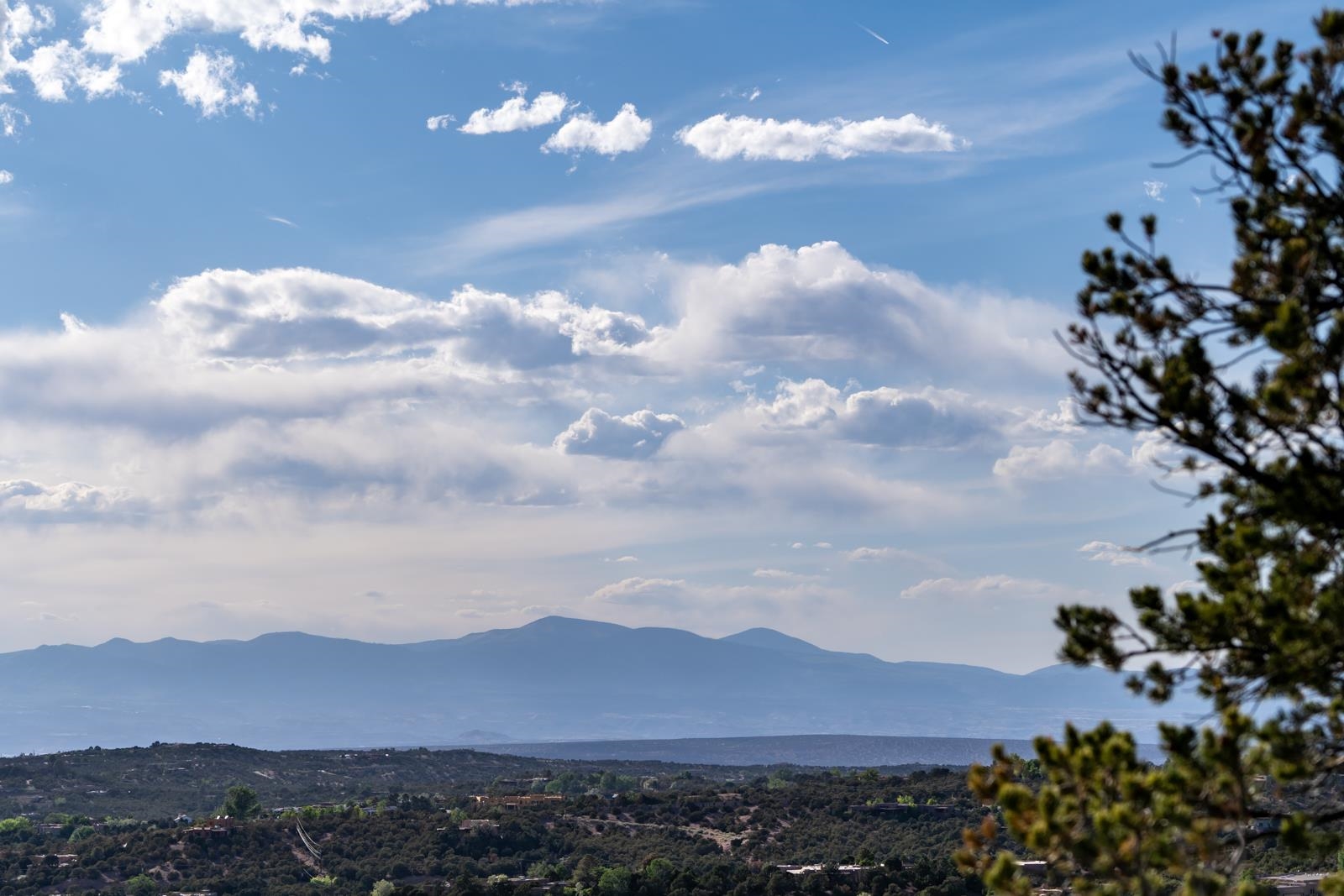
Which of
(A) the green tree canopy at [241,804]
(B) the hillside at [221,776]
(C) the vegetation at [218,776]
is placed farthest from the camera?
(B) the hillside at [221,776]

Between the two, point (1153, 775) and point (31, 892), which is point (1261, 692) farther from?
point (31, 892)

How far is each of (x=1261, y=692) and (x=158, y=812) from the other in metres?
101

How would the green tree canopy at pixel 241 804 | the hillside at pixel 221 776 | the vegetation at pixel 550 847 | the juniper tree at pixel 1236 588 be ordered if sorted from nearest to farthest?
the juniper tree at pixel 1236 588
the vegetation at pixel 550 847
the green tree canopy at pixel 241 804
the hillside at pixel 221 776

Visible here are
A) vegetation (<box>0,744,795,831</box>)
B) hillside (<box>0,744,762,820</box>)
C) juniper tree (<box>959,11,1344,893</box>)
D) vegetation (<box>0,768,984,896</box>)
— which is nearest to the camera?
juniper tree (<box>959,11,1344,893</box>)

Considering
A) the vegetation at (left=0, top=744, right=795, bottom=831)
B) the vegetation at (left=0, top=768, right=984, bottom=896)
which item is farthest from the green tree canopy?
the vegetation at (left=0, top=744, right=795, bottom=831)

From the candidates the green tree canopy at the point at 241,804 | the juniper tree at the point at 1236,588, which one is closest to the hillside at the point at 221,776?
the green tree canopy at the point at 241,804

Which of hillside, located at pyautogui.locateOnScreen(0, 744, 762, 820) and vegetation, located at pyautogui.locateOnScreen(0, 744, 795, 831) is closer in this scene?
vegetation, located at pyautogui.locateOnScreen(0, 744, 795, 831)

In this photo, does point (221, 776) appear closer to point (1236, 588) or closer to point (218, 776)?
point (218, 776)

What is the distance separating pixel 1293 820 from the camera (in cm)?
1153

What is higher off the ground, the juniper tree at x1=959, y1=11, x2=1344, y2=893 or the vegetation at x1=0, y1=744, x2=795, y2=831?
the juniper tree at x1=959, y1=11, x2=1344, y2=893

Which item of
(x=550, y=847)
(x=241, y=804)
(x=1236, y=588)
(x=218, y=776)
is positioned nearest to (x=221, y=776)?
(x=218, y=776)

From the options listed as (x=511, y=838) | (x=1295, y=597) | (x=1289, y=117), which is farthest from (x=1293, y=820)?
(x=511, y=838)

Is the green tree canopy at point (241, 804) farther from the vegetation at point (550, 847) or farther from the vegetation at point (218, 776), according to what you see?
the vegetation at point (218, 776)

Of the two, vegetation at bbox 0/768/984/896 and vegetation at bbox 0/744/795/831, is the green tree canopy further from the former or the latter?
vegetation at bbox 0/744/795/831
